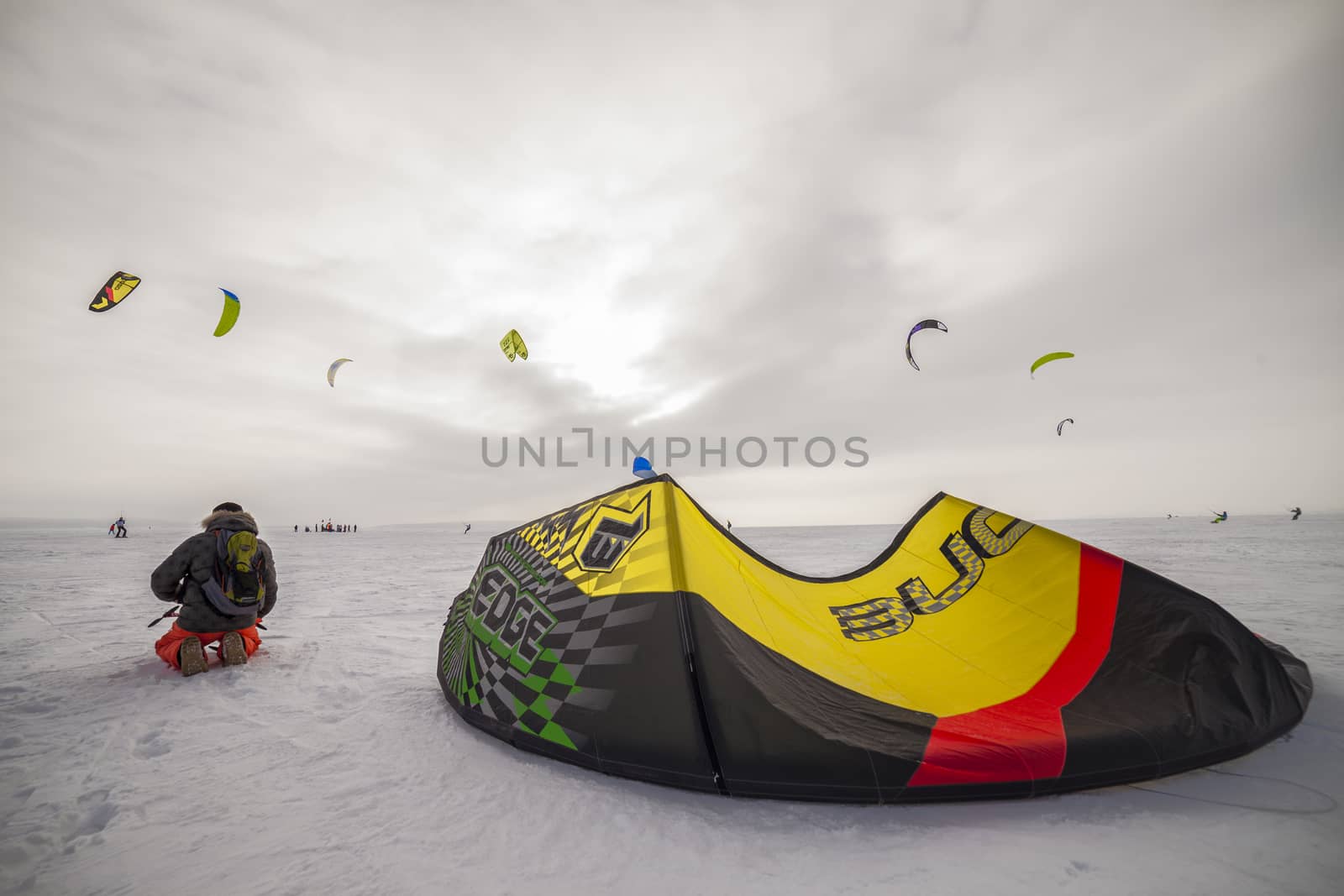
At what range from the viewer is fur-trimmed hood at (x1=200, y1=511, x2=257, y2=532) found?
13.5 ft

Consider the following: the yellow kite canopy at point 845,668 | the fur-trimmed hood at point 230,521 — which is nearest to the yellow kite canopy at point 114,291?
the fur-trimmed hood at point 230,521

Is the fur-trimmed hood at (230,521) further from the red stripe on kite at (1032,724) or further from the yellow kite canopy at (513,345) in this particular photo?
the yellow kite canopy at (513,345)

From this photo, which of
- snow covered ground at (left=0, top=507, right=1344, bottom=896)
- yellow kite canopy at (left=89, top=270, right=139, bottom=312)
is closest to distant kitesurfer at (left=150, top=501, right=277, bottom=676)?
snow covered ground at (left=0, top=507, right=1344, bottom=896)

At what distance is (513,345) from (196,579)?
31.4 ft

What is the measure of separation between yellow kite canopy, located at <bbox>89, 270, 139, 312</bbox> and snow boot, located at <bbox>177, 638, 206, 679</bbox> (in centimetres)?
666

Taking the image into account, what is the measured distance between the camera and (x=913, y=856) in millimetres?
1789

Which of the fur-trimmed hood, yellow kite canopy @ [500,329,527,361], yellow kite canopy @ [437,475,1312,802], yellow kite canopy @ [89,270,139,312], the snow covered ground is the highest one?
yellow kite canopy @ [500,329,527,361]

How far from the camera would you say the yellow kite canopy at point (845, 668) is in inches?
84.5

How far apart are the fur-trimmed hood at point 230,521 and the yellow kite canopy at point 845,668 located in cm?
227

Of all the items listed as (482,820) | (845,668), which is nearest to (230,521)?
(482,820)

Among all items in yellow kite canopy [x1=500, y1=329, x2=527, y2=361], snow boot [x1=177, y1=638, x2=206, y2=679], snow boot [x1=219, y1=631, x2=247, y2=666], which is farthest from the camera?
yellow kite canopy [x1=500, y1=329, x2=527, y2=361]

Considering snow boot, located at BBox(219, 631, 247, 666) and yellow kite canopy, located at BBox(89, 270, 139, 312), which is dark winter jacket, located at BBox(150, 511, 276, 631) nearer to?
snow boot, located at BBox(219, 631, 247, 666)

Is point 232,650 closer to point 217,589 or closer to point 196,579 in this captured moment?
point 217,589

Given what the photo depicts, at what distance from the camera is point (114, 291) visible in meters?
7.58
